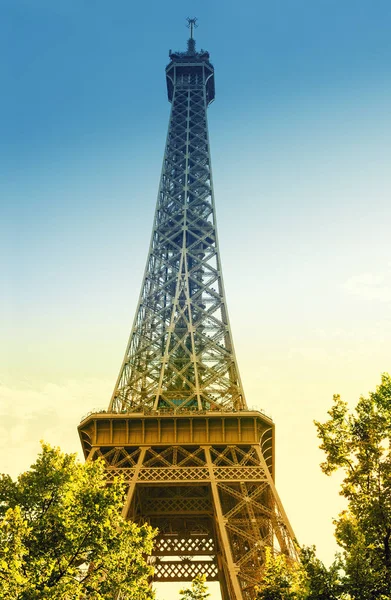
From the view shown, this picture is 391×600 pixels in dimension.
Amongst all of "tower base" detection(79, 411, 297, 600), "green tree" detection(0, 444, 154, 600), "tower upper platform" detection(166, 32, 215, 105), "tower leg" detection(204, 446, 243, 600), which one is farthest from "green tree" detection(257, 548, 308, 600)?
"tower upper platform" detection(166, 32, 215, 105)

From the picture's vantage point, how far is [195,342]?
46812 mm

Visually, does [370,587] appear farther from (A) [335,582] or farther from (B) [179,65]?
(B) [179,65]

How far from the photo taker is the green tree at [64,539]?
1741 cm

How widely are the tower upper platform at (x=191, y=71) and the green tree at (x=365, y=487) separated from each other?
6366 cm

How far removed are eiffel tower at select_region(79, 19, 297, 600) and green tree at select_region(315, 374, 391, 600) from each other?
12.5m

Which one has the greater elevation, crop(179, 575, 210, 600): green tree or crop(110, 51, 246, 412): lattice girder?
crop(110, 51, 246, 412): lattice girder

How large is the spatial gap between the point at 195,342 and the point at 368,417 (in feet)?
98.5

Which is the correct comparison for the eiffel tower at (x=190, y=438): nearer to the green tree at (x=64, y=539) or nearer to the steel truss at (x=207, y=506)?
the steel truss at (x=207, y=506)

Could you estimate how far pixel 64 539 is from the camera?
61.7 ft

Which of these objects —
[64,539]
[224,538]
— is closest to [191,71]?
[224,538]

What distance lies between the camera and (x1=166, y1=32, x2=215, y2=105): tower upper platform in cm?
7400

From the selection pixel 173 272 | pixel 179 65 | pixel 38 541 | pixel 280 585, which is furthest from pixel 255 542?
pixel 179 65

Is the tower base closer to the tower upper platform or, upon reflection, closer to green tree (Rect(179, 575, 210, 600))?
green tree (Rect(179, 575, 210, 600))

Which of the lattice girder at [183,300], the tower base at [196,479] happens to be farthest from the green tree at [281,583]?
the lattice girder at [183,300]
